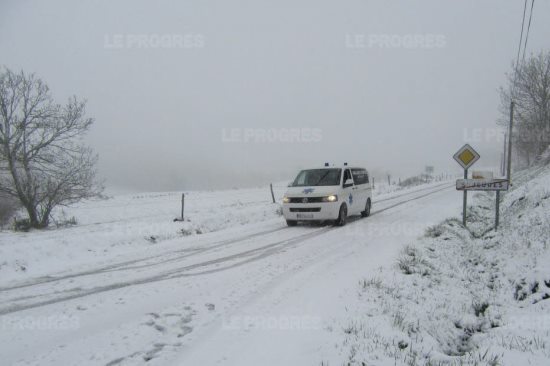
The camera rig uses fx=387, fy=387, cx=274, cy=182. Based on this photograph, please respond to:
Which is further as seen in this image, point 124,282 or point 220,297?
point 124,282

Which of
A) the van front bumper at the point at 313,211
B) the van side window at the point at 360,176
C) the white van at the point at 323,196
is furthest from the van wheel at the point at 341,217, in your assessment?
Result: the van side window at the point at 360,176

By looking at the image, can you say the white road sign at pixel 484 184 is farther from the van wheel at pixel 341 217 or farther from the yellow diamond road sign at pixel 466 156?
the van wheel at pixel 341 217

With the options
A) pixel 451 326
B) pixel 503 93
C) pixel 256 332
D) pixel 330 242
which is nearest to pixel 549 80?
pixel 503 93

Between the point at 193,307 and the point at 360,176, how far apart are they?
38.2ft

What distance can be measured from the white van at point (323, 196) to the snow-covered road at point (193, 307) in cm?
311

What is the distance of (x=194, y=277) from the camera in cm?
711

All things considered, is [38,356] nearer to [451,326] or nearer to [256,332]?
[256,332]

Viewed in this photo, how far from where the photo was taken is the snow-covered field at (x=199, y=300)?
4.21 m

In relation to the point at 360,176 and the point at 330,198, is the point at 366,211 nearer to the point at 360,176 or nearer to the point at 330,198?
the point at 360,176

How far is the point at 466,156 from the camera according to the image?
1189 cm

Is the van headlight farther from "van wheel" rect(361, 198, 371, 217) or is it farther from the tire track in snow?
"van wheel" rect(361, 198, 371, 217)

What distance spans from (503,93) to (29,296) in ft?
154

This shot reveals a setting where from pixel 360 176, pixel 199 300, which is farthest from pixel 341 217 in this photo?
pixel 199 300

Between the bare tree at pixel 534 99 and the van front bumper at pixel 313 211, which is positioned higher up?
the bare tree at pixel 534 99
